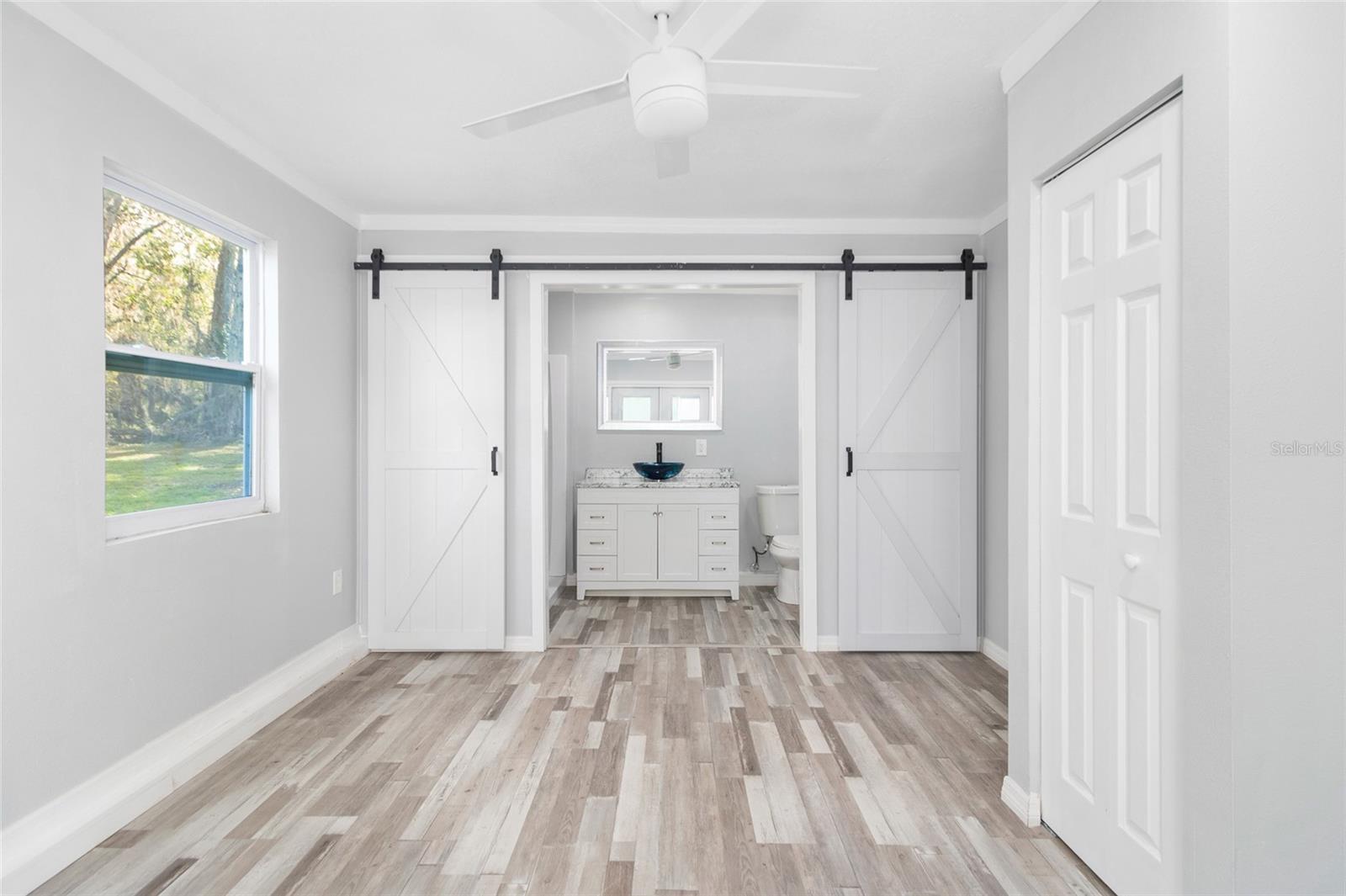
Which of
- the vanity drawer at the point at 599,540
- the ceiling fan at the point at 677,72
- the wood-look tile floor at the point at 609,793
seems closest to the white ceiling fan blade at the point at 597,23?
the ceiling fan at the point at 677,72

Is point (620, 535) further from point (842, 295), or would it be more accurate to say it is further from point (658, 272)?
point (842, 295)

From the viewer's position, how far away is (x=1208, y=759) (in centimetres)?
143

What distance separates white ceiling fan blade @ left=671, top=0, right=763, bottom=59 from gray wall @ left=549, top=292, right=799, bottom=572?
379 centimetres

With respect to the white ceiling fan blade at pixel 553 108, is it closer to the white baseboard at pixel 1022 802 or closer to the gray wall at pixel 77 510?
the gray wall at pixel 77 510

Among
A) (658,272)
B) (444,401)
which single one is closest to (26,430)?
(444,401)

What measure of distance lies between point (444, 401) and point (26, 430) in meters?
2.04

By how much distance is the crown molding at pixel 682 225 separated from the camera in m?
3.83

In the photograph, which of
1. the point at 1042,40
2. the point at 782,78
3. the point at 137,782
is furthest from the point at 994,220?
the point at 137,782

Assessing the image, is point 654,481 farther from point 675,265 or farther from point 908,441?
point 908,441

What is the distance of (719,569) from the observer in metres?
5.08

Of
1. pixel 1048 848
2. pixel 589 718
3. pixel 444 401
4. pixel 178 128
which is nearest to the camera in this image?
pixel 1048 848

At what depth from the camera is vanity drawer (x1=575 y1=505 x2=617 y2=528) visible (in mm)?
5070

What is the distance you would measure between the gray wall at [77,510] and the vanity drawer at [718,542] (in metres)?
2.99

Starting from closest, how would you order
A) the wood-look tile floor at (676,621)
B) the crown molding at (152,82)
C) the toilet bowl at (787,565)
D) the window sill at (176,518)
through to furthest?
1. the crown molding at (152,82)
2. the window sill at (176,518)
3. the wood-look tile floor at (676,621)
4. the toilet bowl at (787,565)
